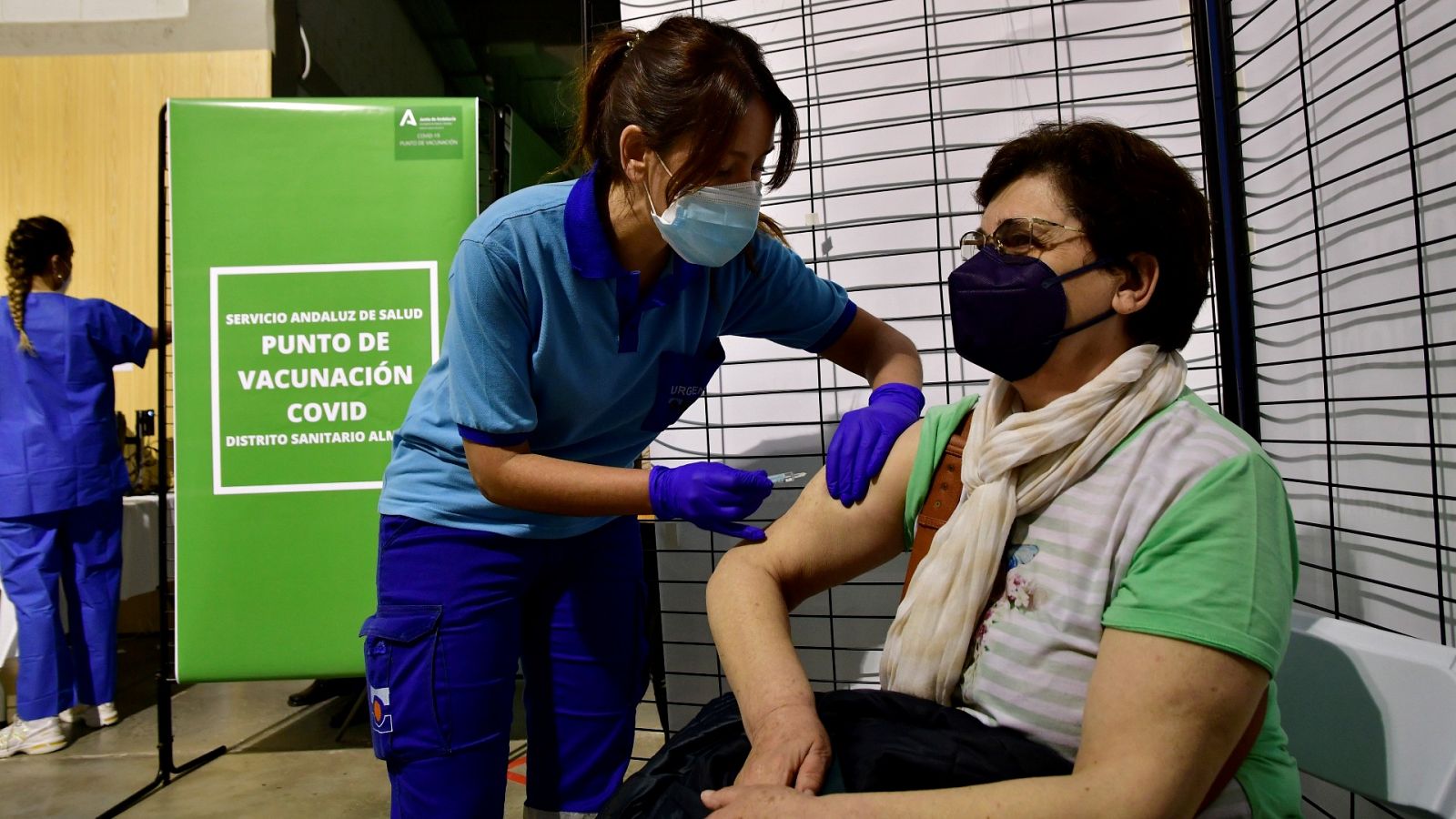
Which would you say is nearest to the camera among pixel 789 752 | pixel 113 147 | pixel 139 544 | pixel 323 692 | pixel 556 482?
pixel 789 752

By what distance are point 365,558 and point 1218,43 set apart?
2.24m

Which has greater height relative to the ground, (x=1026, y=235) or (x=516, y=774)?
(x=1026, y=235)

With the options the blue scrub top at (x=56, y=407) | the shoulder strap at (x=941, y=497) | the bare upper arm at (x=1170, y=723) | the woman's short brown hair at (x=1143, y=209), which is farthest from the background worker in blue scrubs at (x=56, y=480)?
the bare upper arm at (x=1170, y=723)

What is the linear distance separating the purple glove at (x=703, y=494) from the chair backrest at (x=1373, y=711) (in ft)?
2.36

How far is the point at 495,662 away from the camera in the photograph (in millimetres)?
1398

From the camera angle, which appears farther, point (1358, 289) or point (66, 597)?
point (66, 597)

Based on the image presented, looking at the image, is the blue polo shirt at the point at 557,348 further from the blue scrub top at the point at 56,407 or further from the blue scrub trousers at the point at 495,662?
the blue scrub top at the point at 56,407

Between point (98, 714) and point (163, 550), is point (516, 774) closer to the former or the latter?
point (163, 550)

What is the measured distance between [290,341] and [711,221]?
1.48 meters

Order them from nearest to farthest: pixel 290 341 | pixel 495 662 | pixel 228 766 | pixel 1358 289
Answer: pixel 495 662, pixel 1358 289, pixel 290 341, pixel 228 766

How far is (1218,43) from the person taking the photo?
180 cm

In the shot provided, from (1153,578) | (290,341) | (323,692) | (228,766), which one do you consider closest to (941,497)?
(1153,578)

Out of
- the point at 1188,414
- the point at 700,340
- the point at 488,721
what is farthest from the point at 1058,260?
the point at 488,721

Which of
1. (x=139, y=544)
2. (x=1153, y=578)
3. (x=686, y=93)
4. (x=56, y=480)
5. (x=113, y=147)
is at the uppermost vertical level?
(x=113, y=147)
